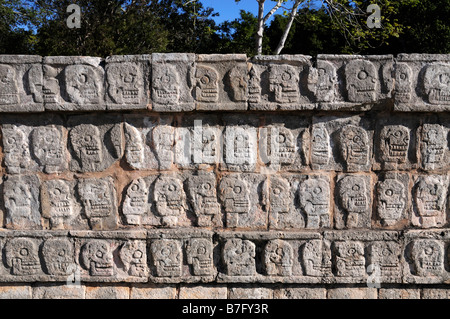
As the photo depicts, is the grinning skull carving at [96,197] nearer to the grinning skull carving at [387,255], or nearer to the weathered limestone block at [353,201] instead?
the weathered limestone block at [353,201]

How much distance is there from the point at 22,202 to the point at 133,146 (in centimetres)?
100

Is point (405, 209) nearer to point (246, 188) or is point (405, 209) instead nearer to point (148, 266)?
point (246, 188)

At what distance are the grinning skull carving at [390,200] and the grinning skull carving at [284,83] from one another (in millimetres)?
973

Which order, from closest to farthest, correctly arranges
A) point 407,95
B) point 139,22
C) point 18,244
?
point 407,95, point 18,244, point 139,22

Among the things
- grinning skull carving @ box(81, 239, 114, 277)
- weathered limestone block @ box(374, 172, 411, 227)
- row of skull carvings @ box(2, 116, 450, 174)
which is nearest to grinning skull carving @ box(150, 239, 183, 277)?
grinning skull carving @ box(81, 239, 114, 277)

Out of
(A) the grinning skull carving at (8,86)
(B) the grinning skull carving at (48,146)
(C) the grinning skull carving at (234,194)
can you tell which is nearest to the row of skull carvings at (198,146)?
(B) the grinning skull carving at (48,146)

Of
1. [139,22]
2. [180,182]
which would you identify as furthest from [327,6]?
[180,182]

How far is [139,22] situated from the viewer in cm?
834

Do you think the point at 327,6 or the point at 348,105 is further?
the point at 327,6

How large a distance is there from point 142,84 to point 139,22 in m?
5.66

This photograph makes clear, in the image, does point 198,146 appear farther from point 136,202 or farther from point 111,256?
point 111,256

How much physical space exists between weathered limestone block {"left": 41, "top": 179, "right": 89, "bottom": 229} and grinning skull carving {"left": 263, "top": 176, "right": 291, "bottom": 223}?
57.6 inches

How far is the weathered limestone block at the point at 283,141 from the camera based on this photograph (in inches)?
130

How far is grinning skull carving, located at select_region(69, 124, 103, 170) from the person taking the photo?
3305mm
